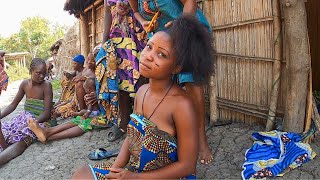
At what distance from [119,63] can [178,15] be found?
3.46 ft

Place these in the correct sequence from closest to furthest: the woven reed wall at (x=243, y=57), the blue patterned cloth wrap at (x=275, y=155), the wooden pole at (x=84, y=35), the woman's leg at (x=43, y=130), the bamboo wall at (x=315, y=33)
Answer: the blue patterned cloth wrap at (x=275, y=155), the woven reed wall at (x=243, y=57), the woman's leg at (x=43, y=130), the bamboo wall at (x=315, y=33), the wooden pole at (x=84, y=35)

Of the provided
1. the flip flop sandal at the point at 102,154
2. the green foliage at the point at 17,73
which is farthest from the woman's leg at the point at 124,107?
the green foliage at the point at 17,73

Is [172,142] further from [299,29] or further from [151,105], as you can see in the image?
[299,29]

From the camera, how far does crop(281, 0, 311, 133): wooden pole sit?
8.43 feet

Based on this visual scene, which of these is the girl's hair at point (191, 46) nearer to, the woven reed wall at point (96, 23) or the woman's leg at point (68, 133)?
the woman's leg at point (68, 133)

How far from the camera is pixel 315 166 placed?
2.33 m

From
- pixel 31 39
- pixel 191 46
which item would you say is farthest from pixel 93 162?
pixel 31 39

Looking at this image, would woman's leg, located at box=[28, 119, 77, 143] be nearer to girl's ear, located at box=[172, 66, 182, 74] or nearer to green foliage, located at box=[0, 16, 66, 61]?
girl's ear, located at box=[172, 66, 182, 74]

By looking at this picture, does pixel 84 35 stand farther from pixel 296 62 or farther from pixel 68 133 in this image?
pixel 296 62

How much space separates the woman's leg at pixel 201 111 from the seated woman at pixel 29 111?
231cm

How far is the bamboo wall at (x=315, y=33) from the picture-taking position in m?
4.16

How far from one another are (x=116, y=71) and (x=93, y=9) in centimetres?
460

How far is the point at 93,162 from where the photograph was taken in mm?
3180

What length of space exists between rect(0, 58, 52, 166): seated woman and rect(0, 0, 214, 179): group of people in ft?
0.04
